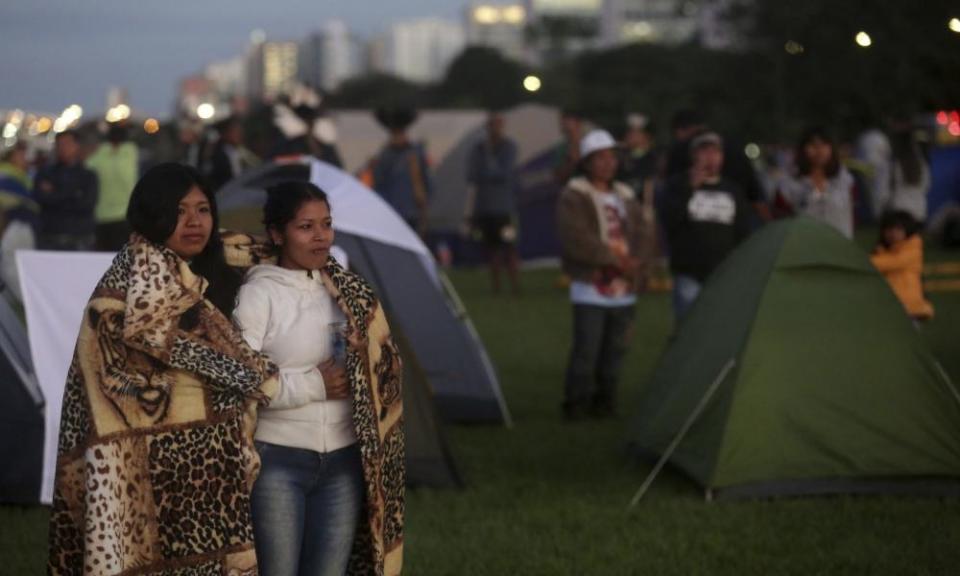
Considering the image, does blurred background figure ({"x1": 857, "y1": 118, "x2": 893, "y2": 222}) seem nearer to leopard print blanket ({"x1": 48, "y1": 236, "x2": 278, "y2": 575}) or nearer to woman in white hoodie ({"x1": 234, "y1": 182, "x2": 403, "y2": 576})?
woman in white hoodie ({"x1": 234, "y1": 182, "x2": 403, "y2": 576})

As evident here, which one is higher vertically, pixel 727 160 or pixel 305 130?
pixel 305 130

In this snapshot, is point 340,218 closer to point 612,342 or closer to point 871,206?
point 612,342

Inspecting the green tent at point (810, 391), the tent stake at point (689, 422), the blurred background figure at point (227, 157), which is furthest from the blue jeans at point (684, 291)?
the blurred background figure at point (227, 157)

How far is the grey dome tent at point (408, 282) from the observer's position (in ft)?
33.0

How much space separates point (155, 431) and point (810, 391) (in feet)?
14.7

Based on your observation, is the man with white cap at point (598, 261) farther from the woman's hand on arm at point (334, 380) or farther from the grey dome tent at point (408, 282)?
the woman's hand on arm at point (334, 380)

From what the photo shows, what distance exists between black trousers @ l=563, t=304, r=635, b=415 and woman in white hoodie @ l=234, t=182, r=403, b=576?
603cm

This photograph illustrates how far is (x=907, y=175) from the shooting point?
15.0 meters

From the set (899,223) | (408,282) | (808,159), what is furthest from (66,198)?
(899,223)

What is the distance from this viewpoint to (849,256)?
29.6ft

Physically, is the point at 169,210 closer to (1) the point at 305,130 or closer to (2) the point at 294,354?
(2) the point at 294,354

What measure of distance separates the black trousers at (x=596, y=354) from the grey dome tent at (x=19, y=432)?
3896 mm

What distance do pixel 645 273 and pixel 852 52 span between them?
1963cm

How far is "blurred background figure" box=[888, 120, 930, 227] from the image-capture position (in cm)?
1477
